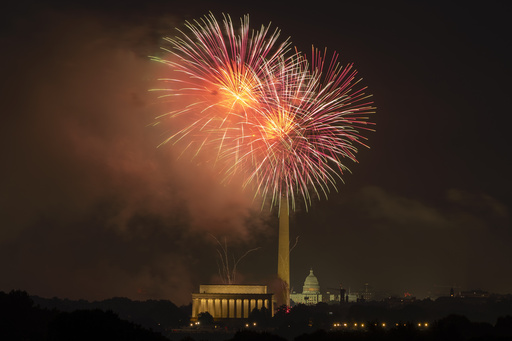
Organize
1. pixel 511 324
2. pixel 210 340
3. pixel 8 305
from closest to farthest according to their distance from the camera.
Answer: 1. pixel 8 305
2. pixel 511 324
3. pixel 210 340

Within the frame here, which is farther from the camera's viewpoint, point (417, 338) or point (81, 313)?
point (417, 338)

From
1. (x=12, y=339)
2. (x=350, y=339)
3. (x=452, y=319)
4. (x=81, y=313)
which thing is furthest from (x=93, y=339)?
(x=452, y=319)

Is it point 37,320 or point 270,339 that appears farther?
point 37,320

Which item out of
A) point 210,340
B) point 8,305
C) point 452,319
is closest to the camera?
point 8,305

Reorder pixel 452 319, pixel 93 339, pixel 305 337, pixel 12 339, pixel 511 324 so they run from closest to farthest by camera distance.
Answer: pixel 93 339 → pixel 12 339 → pixel 305 337 → pixel 511 324 → pixel 452 319

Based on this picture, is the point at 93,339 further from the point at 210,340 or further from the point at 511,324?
the point at 210,340

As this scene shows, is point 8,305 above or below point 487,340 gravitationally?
above

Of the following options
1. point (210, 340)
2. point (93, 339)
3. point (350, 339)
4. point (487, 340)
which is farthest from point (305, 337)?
point (210, 340)

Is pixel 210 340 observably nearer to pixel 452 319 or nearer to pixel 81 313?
pixel 452 319

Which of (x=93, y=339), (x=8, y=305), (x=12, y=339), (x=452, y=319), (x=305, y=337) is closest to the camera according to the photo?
(x=93, y=339)
